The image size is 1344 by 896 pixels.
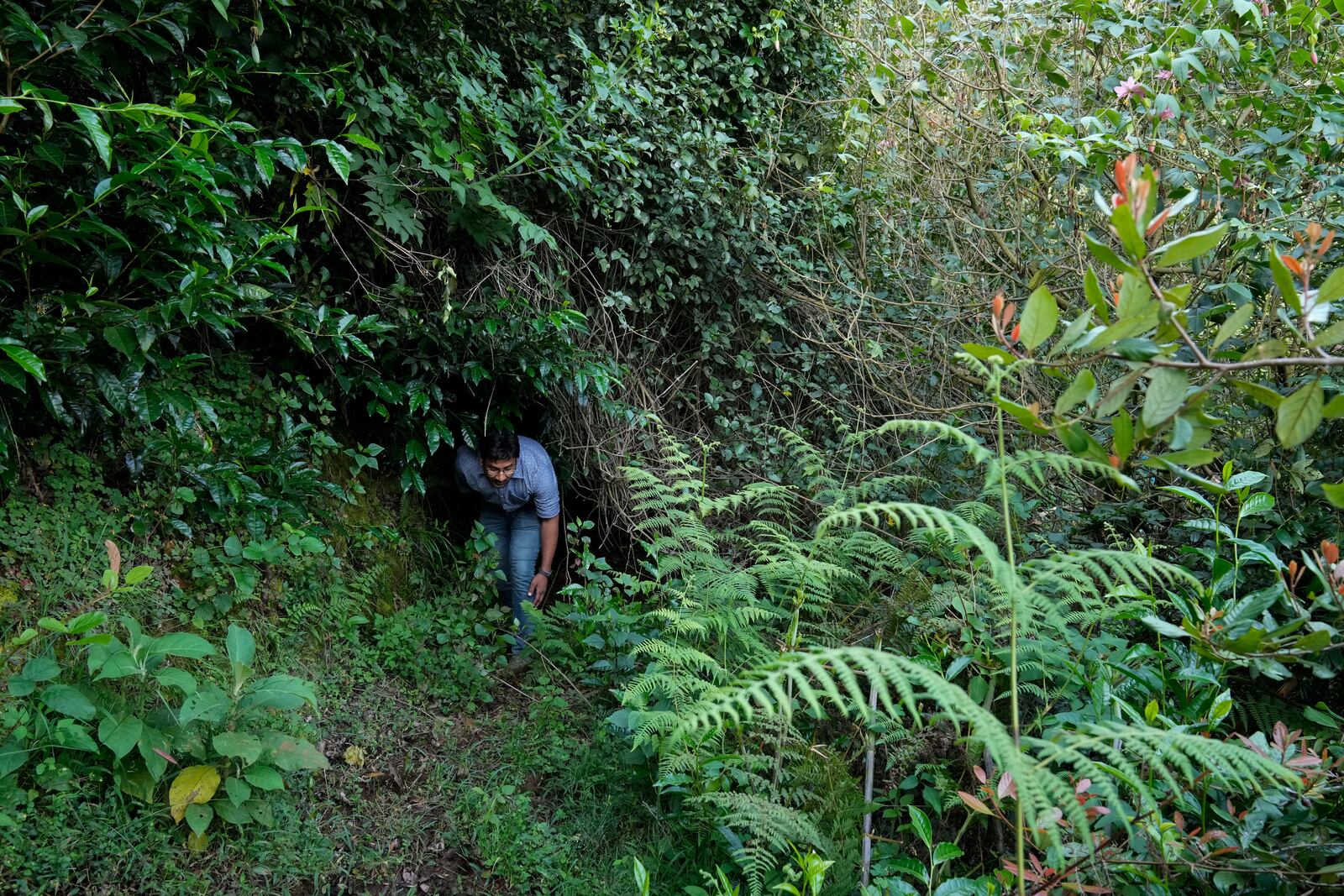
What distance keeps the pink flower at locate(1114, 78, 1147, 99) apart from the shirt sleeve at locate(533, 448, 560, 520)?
3.51 meters

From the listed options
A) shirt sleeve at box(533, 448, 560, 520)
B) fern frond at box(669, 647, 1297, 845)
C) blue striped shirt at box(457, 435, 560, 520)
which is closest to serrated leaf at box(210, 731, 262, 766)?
fern frond at box(669, 647, 1297, 845)

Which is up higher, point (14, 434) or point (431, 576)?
point (14, 434)

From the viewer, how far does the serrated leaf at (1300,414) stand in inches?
56.6

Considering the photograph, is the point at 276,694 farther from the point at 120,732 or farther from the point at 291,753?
the point at 120,732

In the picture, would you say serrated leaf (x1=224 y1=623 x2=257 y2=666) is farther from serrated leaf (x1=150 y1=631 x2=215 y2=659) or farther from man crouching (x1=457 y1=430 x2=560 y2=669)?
man crouching (x1=457 y1=430 x2=560 y2=669)

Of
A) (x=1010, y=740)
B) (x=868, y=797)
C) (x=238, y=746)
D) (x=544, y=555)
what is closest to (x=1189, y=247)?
(x=1010, y=740)

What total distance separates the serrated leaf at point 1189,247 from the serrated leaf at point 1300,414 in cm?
30

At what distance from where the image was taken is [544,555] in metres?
5.36

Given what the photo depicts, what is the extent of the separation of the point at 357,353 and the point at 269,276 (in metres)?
0.61

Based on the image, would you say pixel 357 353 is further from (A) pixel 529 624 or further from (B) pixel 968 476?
(B) pixel 968 476

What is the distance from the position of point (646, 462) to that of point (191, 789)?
10.4ft

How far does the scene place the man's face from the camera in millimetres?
4883

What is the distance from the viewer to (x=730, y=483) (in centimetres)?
554

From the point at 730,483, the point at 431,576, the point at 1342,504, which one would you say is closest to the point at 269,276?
the point at 431,576
